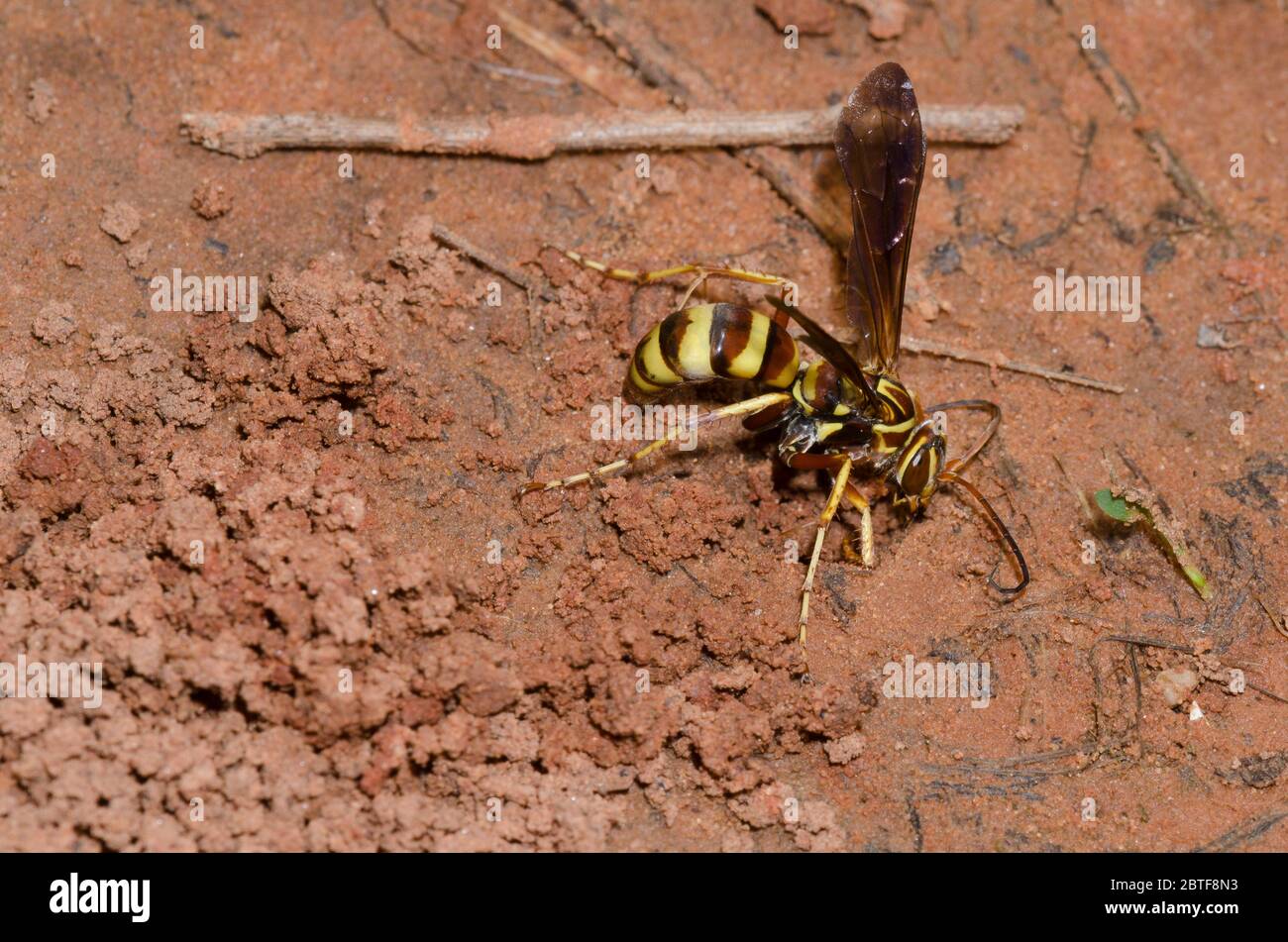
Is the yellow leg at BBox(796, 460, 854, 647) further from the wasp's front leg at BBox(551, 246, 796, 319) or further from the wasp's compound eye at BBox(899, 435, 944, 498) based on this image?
the wasp's front leg at BBox(551, 246, 796, 319)

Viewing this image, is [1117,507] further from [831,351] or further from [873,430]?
[831,351]

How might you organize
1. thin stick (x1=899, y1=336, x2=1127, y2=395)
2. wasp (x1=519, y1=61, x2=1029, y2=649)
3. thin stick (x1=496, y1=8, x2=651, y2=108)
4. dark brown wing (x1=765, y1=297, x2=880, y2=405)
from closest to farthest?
1. dark brown wing (x1=765, y1=297, x2=880, y2=405)
2. wasp (x1=519, y1=61, x2=1029, y2=649)
3. thin stick (x1=899, y1=336, x2=1127, y2=395)
4. thin stick (x1=496, y1=8, x2=651, y2=108)

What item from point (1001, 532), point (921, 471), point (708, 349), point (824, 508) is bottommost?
point (1001, 532)

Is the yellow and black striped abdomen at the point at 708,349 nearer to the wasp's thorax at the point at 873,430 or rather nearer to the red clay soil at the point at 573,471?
the wasp's thorax at the point at 873,430

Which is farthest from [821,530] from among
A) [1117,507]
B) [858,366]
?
[1117,507]

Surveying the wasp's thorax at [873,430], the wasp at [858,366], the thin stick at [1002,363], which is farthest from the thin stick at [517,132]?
the wasp's thorax at [873,430]

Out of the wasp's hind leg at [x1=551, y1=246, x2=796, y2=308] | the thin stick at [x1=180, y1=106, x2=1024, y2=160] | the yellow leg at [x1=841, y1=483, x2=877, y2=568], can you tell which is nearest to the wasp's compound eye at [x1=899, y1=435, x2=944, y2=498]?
the yellow leg at [x1=841, y1=483, x2=877, y2=568]
